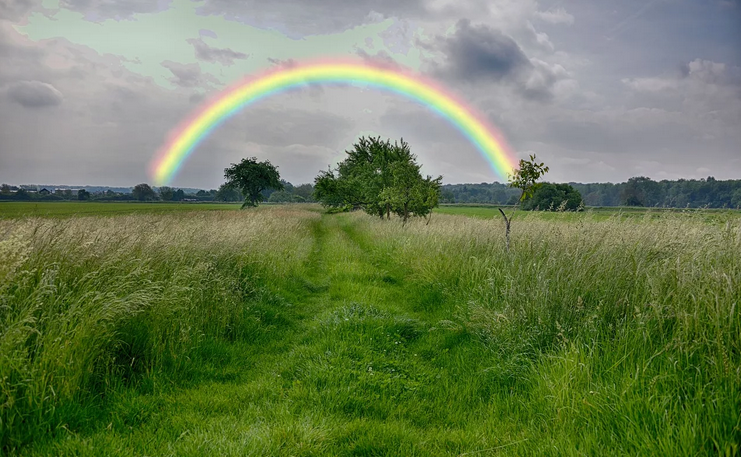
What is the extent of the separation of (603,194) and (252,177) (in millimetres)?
80135

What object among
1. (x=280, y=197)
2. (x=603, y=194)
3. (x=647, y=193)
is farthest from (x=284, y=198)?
(x=647, y=193)

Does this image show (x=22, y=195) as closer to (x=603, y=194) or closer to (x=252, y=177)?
(x=252, y=177)

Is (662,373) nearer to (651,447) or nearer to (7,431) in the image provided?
(651,447)

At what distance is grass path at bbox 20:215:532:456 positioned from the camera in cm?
312

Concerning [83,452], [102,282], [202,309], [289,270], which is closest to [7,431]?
[83,452]

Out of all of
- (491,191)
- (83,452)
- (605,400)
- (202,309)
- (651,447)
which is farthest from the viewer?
(491,191)

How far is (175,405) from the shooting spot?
377cm

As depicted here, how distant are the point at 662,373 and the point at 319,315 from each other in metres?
5.57

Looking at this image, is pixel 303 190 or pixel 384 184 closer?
pixel 384 184

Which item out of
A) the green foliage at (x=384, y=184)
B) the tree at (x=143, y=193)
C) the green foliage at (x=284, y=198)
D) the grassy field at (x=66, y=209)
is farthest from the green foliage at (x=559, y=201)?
the green foliage at (x=284, y=198)

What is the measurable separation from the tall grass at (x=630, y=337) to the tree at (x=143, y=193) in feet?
358

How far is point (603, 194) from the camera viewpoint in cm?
8356

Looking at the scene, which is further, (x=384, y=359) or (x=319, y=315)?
(x=319, y=315)

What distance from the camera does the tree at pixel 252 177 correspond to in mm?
64875
